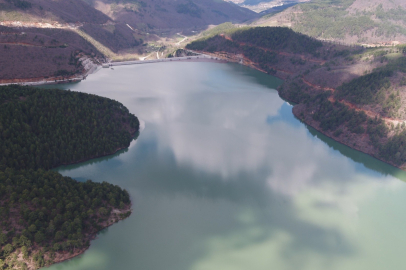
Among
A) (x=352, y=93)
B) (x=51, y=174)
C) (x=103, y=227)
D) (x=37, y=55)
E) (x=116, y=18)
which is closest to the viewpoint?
(x=103, y=227)

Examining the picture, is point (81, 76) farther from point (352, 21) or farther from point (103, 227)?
point (352, 21)

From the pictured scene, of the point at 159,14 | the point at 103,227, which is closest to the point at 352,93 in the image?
the point at 103,227

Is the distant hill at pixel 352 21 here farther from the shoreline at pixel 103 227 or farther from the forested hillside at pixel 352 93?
the shoreline at pixel 103 227

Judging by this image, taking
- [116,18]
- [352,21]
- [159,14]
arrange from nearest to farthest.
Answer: [352,21] → [116,18] → [159,14]

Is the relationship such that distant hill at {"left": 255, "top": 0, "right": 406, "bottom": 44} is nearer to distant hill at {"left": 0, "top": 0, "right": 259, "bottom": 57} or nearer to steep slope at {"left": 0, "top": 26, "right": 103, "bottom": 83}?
distant hill at {"left": 0, "top": 0, "right": 259, "bottom": 57}

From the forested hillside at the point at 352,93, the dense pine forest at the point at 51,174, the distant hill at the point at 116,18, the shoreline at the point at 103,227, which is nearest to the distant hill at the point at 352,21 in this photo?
the forested hillside at the point at 352,93

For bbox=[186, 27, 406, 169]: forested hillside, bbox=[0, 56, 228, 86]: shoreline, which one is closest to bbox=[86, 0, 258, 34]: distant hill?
bbox=[0, 56, 228, 86]: shoreline
